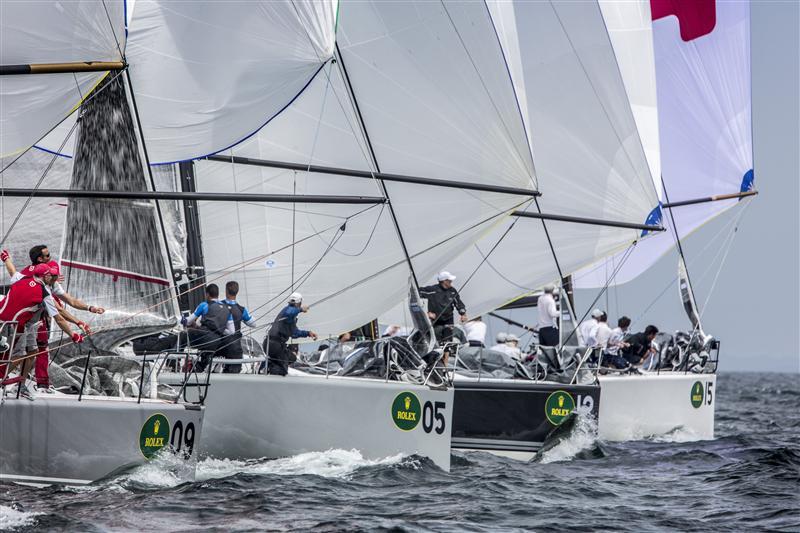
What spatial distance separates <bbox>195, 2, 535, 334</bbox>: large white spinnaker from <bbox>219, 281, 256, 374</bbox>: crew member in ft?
2.10

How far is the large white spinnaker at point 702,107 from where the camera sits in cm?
2509

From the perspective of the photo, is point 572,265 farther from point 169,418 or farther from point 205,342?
point 169,418

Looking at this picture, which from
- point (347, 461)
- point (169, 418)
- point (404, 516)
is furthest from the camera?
point (347, 461)

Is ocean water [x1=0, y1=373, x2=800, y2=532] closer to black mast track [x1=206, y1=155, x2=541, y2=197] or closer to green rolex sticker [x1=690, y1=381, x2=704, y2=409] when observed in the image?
black mast track [x1=206, y1=155, x2=541, y2=197]

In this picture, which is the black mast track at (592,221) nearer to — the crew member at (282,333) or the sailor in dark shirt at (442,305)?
the sailor in dark shirt at (442,305)

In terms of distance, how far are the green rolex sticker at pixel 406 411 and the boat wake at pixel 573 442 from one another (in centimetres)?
261

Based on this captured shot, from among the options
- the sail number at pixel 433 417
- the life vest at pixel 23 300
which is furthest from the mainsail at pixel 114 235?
the sail number at pixel 433 417

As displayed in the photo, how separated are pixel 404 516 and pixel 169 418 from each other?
2283 millimetres

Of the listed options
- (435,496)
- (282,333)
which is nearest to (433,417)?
(282,333)

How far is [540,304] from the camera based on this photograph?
1795cm

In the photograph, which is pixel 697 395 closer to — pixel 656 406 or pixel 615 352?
pixel 656 406

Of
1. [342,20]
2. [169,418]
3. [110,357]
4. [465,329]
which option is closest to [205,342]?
[110,357]

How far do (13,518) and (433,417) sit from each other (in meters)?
5.60

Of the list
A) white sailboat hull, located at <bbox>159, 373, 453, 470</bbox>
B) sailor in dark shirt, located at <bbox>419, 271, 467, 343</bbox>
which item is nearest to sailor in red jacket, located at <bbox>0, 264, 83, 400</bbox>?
white sailboat hull, located at <bbox>159, 373, 453, 470</bbox>
